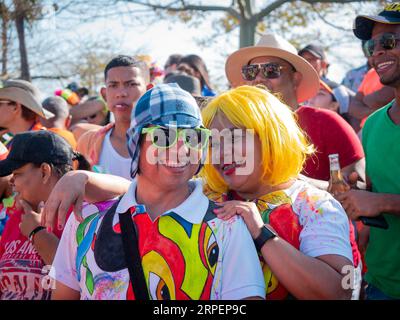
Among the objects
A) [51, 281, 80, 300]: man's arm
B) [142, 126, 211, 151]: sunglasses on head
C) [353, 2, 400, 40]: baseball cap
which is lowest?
[51, 281, 80, 300]: man's arm

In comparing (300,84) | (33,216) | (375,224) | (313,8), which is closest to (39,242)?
(33,216)

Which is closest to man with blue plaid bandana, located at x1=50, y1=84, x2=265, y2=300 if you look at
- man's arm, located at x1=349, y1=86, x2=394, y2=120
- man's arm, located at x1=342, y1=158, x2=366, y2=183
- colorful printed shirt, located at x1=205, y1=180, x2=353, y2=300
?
colorful printed shirt, located at x1=205, y1=180, x2=353, y2=300

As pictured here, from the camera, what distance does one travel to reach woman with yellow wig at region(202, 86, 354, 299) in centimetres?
207

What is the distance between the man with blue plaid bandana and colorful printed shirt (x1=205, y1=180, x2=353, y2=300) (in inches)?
8.8

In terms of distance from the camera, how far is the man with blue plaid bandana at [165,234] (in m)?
2.03

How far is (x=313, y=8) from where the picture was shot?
34.3ft

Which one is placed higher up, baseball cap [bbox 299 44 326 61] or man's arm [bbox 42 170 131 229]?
baseball cap [bbox 299 44 326 61]

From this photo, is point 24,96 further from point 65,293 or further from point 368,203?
point 368,203

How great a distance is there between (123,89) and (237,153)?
2.13 m

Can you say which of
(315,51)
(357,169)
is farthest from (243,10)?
(357,169)

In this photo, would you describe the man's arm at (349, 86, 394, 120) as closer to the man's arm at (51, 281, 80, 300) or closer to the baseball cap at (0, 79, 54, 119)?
the baseball cap at (0, 79, 54, 119)

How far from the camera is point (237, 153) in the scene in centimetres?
241
